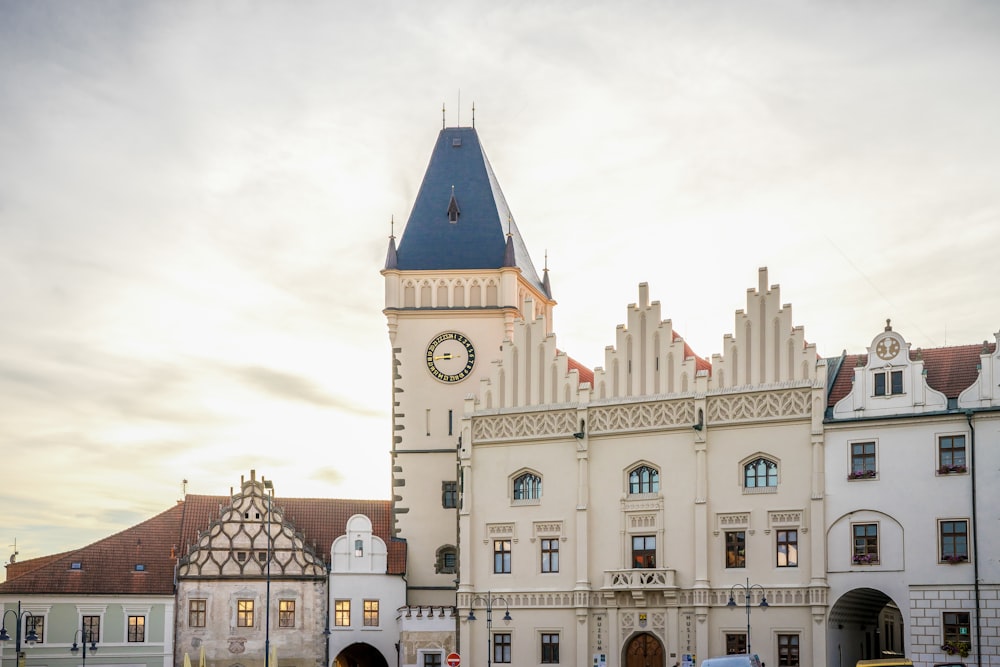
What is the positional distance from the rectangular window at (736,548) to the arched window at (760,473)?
71.9 inches

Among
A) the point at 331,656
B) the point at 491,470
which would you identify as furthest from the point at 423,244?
the point at 331,656

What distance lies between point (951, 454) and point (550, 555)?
53.4 feet

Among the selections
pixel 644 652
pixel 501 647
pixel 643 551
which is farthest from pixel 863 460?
pixel 501 647

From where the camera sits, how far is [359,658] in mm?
67500

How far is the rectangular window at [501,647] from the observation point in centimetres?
5719

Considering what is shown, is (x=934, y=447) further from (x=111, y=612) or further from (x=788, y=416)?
(x=111, y=612)

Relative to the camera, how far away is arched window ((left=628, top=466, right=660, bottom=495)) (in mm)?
55250

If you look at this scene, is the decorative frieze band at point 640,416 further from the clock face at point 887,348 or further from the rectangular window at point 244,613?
the rectangular window at point 244,613

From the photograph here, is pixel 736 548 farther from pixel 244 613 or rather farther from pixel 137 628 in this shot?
pixel 137 628

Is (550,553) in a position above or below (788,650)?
above

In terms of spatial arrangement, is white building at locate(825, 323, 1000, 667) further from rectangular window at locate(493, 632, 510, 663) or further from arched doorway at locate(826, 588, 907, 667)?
rectangular window at locate(493, 632, 510, 663)

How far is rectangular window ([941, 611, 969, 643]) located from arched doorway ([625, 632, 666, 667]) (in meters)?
10.8

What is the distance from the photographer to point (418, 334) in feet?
218

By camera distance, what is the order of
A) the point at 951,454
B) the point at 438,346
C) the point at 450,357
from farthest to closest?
the point at 438,346 → the point at 450,357 → the point at 951,454
